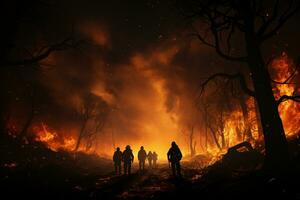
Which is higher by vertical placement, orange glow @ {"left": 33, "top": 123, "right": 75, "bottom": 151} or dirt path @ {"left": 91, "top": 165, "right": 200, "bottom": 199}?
orange glow @ {"left": 33, "top": 123, "right": 75, "bottom": 151}

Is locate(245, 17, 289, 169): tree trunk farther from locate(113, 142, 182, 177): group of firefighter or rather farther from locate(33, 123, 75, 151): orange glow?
locate(33, 123, 75, 151): orange glow

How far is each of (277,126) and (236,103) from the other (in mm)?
34974

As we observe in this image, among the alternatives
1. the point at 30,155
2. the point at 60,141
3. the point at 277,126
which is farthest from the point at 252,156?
the point at 60,141

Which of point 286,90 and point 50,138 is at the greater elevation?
point 286,90

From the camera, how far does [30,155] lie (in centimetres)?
3119

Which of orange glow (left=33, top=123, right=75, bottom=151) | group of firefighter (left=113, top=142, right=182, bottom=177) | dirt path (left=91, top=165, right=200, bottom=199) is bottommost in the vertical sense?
dirt path (left=91, top=165, right=200, bottom=199)

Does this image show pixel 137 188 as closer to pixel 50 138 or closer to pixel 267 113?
pixel 267 113

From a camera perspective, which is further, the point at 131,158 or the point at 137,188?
the point at 131,158

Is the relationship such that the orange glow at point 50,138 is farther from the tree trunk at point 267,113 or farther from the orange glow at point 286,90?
the tree trunk at point 267,113

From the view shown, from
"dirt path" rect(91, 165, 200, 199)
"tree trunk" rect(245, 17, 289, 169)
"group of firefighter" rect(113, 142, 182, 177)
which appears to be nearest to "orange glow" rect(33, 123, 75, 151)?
"group of firefighter" rect(113, 142, 182, 177)

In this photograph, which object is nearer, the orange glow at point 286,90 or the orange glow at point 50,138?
the orange glow at point 286,90

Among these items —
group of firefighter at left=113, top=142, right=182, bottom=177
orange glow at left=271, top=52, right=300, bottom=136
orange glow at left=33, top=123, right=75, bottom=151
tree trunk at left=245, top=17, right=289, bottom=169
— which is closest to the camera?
tree trunk at left=245, top=17, right=289, bottom=169

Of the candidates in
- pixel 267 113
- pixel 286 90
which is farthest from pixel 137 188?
pixel 286 90

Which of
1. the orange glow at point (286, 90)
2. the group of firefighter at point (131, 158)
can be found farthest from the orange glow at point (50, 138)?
the orange glow at point (286, 90)
